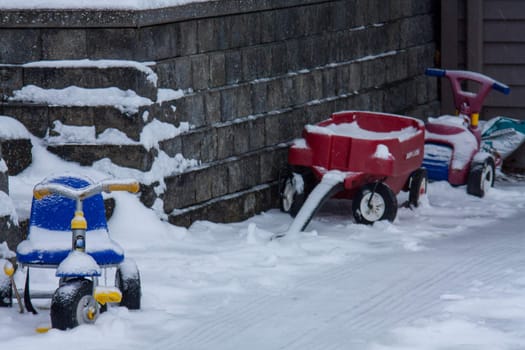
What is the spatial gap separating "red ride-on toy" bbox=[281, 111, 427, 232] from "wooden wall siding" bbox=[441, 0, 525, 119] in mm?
2826

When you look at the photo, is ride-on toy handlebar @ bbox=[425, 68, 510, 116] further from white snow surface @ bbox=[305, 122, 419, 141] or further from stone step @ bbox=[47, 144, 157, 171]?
stone step @ bbox=[47, 144, 157, 171]

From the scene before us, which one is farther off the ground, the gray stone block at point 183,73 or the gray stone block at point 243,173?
the gray stone block at point 183,73

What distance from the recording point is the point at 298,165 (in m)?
8.41

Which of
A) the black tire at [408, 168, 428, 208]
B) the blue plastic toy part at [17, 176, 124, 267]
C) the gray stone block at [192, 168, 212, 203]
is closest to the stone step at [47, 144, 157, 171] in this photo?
the gray stone block at [192, 168, 212, 203]

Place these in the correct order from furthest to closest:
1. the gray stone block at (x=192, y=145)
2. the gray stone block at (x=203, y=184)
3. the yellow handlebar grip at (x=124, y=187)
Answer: the gray stone block at (x=203, y=184) → the gray stone block at (x=192, y=145) → the yellow handlebar grip at (x=124, y=187)

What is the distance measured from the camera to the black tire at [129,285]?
5.70 metres

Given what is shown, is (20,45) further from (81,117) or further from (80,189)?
(80,189)

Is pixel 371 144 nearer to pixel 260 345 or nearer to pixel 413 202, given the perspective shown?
pixel 413 202

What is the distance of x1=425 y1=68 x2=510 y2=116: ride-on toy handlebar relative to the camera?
9523 mm

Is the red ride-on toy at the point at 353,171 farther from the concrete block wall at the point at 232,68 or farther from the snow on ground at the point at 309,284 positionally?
the concrete block wall at the point at 232,68

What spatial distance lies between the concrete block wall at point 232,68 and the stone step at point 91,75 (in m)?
0.02

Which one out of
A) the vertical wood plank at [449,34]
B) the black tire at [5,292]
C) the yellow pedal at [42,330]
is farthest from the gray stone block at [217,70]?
the vertical wood plank at [449,34]

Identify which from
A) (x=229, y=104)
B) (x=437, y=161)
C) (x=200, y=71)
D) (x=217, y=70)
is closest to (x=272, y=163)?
(x=229, y=104)

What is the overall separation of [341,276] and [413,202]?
2.22m
